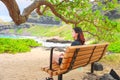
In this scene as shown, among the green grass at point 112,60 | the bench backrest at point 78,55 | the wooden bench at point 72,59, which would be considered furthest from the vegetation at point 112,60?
the wooden bench at point 72,59

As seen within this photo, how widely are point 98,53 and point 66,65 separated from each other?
9.28 ft

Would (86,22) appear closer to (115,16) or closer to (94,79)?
(94,79)

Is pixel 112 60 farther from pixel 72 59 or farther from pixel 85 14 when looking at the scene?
pixel 72 59

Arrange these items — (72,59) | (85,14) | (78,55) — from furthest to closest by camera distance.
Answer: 1. (85,14)
2. (78,55)
3. (72,59)

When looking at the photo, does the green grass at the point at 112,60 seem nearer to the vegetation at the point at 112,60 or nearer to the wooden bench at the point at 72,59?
the vegetation at the point at 112,60

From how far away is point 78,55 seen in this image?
9.14 meters

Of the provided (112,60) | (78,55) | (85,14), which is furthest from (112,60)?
(78,55)

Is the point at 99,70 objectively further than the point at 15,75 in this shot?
Yes

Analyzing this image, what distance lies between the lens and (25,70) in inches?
529

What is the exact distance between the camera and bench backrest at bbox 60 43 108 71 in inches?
339

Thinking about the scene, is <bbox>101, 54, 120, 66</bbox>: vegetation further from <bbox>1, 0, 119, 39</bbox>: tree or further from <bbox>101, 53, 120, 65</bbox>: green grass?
<bbox>1, 0, 119, 39</bbox>: tree

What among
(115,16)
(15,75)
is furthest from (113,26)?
(115,16)

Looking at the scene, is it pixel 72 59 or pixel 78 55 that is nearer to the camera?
pixel 72 59

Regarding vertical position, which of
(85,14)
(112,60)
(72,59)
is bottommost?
(112,60)
